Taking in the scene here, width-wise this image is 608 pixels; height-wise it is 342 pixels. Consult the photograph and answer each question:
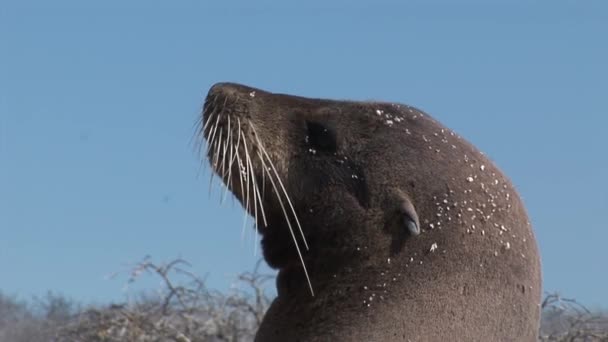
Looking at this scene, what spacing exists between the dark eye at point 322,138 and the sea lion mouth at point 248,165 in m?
0.18

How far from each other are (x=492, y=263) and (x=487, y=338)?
27 centimetres

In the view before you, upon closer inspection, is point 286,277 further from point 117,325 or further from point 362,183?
point 117,325

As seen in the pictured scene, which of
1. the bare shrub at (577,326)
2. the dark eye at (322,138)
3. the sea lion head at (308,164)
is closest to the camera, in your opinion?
the sea lion head at (308,164)

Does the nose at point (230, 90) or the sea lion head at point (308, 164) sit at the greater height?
the nose at point (230, 90)

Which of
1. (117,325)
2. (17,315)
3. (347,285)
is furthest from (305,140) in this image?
(17,315)

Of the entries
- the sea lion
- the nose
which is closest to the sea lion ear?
the sea lion

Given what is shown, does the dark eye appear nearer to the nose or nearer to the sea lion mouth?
the sea lion mouth

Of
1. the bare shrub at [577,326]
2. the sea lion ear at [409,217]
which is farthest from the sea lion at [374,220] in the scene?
the bare shrub at [577,326]

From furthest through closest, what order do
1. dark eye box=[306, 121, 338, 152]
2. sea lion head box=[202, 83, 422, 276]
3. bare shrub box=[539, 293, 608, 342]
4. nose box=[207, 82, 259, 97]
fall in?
bare shrub box=[539, 293, 608, 342] < nose box=[207, 82, 259, 97] < dark eye box=[306, 121, 338, 152] < sea lion head box=[202, 83, 422, 276]

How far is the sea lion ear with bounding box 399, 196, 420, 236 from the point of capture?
15.6 feet

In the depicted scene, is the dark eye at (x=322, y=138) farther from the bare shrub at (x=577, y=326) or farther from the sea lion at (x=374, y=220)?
the bare shrub at (x=577, y=326)

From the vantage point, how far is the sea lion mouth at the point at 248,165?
16.5 feet

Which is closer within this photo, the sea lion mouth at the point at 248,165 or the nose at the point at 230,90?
the sea lion mouth at the point at 248,165

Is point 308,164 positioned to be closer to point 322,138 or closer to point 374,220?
point 322,138
